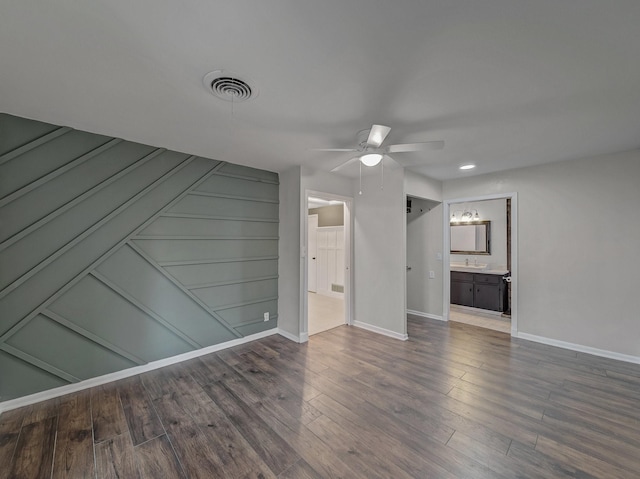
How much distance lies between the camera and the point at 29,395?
7.73ft

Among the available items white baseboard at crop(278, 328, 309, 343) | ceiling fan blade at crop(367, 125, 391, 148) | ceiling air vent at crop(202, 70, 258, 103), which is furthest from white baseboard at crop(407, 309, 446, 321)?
ceiling air vent at crop(202, 70, 258, 103)

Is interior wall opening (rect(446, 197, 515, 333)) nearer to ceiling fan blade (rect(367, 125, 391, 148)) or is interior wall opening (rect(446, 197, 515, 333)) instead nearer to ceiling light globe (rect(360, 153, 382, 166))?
ceiling light globe (rect(360, 153, 382, 166))

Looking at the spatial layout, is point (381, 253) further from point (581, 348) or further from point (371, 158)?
point (581, 348)

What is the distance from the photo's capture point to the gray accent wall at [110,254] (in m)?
2.32

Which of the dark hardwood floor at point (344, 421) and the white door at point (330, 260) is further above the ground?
the white door at point (330, 260)

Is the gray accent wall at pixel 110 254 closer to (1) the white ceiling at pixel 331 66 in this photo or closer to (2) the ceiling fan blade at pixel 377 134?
(1) the white ceiling at pixel 331 66

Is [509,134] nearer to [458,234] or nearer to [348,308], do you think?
[348,308]

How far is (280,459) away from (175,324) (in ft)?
6.80

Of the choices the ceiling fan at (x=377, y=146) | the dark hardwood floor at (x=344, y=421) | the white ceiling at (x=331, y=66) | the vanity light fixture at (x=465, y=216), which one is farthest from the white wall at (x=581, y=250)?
the ceiling fan at (x=377, y=146)

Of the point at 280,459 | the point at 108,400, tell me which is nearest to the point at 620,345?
the point at 280,459

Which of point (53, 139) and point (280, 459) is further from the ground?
point (53, 139)

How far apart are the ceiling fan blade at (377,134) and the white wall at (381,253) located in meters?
1.78

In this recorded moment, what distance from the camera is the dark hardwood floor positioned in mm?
1727

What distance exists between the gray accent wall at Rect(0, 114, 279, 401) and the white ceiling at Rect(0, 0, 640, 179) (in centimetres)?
44
